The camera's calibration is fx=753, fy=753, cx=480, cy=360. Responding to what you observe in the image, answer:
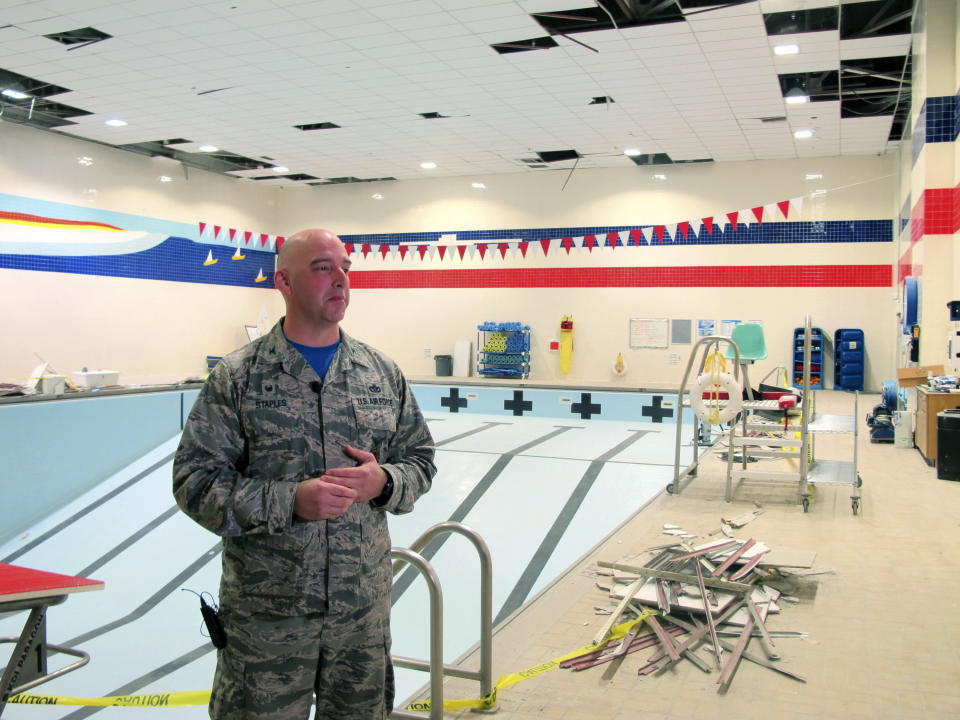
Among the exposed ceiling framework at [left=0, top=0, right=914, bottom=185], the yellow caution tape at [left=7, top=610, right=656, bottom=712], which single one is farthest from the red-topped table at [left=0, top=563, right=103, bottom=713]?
the exposed ceiling framework at [left=0, top=0, right=914, bottom=185]

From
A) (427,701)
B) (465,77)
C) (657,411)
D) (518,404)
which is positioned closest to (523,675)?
(427,701)

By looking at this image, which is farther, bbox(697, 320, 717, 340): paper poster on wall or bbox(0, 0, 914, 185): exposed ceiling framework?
bbox(697, 320, 717, 340): paper poster on wall

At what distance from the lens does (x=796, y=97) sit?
8.42 m

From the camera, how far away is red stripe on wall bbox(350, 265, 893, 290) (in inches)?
443

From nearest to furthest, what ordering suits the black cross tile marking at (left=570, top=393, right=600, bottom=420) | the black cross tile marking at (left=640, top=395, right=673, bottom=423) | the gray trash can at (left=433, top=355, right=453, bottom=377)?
the black cross tile marking at (left=640, top=395, right=673, bottom=423), the black cross tile marking at (left=570, top=393, right=600, bottom=420), the gray trash can at (left=433, top=355, right=453, bottom=377)

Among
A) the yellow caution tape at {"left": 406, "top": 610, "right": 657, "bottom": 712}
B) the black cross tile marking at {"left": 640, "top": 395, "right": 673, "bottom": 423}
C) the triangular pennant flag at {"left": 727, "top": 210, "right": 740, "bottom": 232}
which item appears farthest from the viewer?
the triangular pennant flag at {"left": 727, "top": 210, "right": 740, "bottom": 232}

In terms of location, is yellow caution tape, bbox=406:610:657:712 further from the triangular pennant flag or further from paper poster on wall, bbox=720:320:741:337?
the triangular pennant flag

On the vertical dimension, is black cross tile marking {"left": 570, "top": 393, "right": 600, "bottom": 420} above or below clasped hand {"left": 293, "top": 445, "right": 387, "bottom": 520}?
below

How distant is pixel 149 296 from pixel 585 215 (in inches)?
284

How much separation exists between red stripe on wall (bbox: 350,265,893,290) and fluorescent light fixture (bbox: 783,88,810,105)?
11.5ft

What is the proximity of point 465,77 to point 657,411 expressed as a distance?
16.9 ft

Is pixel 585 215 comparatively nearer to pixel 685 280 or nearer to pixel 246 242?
pixel 685 280

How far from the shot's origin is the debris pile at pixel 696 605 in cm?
254

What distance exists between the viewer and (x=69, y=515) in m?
6.74
